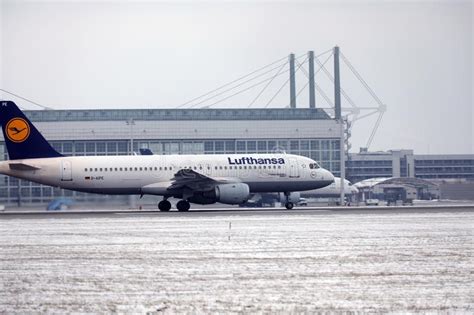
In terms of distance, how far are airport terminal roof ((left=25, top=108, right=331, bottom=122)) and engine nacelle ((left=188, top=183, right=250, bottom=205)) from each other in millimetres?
61378

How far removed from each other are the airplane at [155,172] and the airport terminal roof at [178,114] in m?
57.4

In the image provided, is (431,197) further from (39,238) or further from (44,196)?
(39,238)

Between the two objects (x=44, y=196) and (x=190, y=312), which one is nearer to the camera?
(x=190, y=312)

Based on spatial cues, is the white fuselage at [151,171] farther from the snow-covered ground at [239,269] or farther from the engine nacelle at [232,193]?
the snow-covered ground at [239,269]

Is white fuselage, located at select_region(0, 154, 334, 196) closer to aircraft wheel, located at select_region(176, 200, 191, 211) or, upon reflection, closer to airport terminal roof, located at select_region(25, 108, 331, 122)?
aircraft wheel, located at select_region(176, 200, 191, 211)

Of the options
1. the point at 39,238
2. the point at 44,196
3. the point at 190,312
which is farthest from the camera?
the point at 44,196

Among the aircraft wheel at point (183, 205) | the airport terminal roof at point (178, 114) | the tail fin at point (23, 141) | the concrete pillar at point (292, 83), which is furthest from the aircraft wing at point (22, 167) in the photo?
the concrete pillar at point (292, 83)

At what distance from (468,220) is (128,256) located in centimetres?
2466

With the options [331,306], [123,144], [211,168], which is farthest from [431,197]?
[331,306]

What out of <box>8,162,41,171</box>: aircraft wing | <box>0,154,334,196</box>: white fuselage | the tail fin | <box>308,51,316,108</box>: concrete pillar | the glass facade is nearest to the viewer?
<box>8,162,41,171</box>: aircraft wing

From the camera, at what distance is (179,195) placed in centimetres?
6544

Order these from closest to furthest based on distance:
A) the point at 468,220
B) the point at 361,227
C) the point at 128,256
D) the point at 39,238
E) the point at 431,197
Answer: the point at 128,256 < the point at 39,238 < the point at 361,227 < the point at 468,220 < the point at 431,197

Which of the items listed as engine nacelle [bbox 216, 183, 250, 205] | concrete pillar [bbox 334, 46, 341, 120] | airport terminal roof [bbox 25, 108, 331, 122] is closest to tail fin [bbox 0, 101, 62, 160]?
engine nacelle [bbox 216, 183, 250, 205]

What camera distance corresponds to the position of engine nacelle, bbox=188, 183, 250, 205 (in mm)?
63812
